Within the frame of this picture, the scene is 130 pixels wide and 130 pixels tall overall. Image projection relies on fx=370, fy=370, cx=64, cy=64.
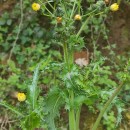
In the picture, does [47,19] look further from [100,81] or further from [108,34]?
[100,81]

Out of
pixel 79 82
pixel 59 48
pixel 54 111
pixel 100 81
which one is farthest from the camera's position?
pixel 59 48

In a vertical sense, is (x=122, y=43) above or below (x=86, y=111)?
above

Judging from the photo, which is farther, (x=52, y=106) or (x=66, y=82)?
(x=52, y=106)

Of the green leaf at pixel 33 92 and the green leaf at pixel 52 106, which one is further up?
the green leaf at pixel 33 92

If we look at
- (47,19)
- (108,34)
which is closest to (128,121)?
(108,34)

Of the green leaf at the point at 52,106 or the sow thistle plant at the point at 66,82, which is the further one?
the green leaf at the point at 52,106

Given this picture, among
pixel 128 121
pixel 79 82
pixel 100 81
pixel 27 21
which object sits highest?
pixel 27 21

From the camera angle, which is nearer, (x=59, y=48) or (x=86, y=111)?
(x=86, y=111)

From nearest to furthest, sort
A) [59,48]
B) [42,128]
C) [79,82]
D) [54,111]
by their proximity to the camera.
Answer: [79,82] → [54,111] → [42,128] → [59,48]

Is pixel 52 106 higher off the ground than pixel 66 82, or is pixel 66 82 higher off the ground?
pixel 66 82

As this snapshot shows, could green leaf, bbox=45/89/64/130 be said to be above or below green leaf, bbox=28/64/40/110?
below

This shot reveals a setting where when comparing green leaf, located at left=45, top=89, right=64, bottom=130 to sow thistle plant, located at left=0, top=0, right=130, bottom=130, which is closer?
sow thistle plant, located at left=0, top=0, right=130, bottom=130
